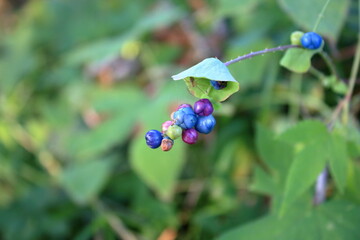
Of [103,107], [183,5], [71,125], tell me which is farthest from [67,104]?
[183,5]

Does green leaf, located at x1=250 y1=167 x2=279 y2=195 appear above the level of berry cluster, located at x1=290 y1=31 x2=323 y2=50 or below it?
below

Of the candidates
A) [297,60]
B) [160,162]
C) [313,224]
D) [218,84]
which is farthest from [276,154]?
[160,162]

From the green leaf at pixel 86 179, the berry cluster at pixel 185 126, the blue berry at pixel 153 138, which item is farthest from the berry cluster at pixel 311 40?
the green leaf at pixel 86 179

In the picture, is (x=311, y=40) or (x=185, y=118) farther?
(x=311, y=40)

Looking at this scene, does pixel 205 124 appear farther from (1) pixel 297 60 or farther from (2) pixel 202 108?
(1) pixel 297 60

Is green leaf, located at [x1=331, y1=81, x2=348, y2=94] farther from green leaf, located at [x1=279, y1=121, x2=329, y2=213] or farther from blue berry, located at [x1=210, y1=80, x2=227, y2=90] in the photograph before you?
blue berry, located at [x1=210, y1=80, x2=227, y2=90]

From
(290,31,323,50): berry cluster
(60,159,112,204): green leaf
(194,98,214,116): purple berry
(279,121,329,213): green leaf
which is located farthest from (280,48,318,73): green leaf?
(60,159,112,204): green leaf
